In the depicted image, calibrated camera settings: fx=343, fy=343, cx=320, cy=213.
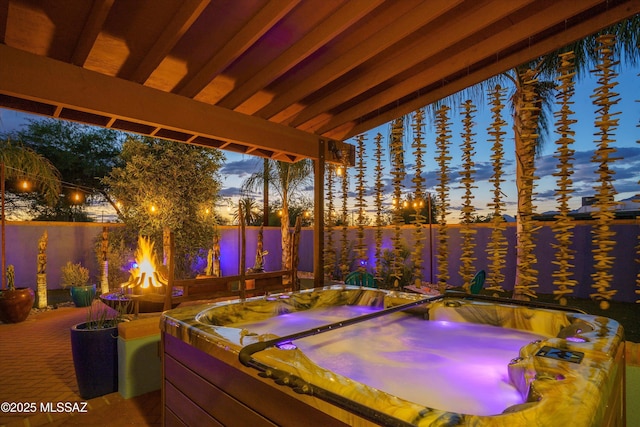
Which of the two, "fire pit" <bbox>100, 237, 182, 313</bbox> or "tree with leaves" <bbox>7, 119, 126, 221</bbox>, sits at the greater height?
"tree with leaves" <bbox>7, 119, 126, 221</bbox>

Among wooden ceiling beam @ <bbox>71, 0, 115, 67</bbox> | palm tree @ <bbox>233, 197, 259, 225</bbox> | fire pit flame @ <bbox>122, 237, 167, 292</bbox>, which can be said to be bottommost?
fire pit flame @ <bbox>122, 237, 167, 292</bbox>

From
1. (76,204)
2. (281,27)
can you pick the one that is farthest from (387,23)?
(76,204)

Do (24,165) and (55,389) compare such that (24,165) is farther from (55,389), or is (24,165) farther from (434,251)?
(434,251)

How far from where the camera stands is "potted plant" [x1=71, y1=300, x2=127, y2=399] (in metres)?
2.69

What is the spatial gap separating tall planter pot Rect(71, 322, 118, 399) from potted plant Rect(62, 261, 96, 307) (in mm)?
3632

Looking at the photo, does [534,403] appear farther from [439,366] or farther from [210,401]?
[210,401]

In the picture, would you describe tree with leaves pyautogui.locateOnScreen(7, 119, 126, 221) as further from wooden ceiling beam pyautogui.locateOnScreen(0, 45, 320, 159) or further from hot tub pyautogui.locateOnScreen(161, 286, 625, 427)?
hot tub pyautogui.locateOnScreen(161, 286, 625, 427)

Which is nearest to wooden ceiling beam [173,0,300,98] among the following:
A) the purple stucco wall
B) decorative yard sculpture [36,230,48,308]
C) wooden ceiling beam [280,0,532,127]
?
wooden ceiling beam [280,0,532,127]

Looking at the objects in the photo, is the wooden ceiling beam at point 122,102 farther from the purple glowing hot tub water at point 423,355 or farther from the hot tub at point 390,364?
the purple glowing hot tub water at point 423,355

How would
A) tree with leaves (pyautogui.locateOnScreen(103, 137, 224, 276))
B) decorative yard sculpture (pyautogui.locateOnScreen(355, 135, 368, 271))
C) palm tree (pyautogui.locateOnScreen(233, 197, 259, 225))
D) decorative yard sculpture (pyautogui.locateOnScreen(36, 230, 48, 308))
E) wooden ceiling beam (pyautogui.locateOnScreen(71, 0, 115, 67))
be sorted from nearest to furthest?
wooden ceiling beam (pyautogui.locateOnScreen(71, 0, 115, 67)), decorative yard sculpture (pyautogui.locateOnScreen(355, 135, 368, 271)), decorative yard sculpture (pyautogui.locateOnScreen(36, 230, 48, 308)), tree with leaves (pyautogui.locateOnScreen(103, 137, 224, 276)), palm tree (pyautogui.locateOnScreen(233, 197, 259, 225))

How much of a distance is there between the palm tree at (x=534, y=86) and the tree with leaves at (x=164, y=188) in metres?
5.15

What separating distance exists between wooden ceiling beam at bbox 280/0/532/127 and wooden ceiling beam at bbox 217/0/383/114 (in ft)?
2.05

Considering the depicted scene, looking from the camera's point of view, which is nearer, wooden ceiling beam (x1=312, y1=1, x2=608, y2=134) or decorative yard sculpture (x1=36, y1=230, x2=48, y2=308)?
wooden ceiling beam (x1=312, y1=1, x2=608, y2=134)

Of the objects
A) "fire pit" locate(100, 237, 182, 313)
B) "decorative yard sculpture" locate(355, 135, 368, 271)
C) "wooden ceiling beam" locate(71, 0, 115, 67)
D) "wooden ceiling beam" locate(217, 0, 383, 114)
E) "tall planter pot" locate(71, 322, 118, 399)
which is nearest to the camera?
"wooden ceiling beam" locate(71, 0, 115, 67)
